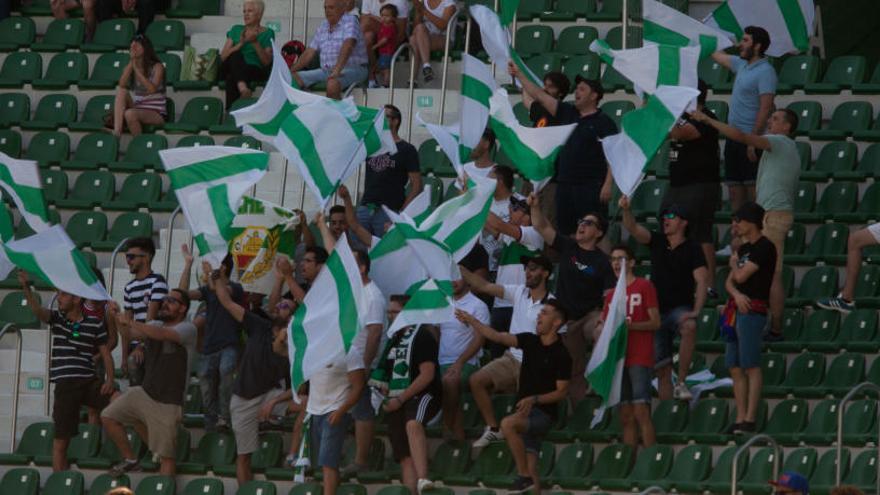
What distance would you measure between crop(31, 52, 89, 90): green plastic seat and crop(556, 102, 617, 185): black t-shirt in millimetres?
6525

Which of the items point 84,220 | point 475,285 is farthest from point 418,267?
point 84,220

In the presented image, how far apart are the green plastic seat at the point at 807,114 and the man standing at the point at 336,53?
13.0 feet

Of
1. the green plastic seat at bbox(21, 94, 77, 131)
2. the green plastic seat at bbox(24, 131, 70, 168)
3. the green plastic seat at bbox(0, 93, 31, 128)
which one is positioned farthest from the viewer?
the green plastic seat at bbox(0, 93, 31, 128)

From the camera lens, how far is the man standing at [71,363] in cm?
1705

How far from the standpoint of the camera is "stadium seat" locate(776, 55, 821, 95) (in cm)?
1914

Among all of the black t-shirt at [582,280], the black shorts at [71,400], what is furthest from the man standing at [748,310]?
the black shorts at [71,400]

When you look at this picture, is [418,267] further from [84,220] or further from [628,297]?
[84,220]

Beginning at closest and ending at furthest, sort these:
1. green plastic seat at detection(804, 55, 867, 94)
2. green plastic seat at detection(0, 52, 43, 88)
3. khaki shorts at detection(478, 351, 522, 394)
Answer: khaki shorts at detection(478, 351, 522, 394) < green plastic seat at detection(804, 55, 867, 94) < green plastic seat at detection(0, 52, 43, 88)

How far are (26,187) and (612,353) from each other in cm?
509

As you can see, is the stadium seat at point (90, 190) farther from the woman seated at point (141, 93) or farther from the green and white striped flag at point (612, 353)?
the green and white striped flag at point (612, 353)

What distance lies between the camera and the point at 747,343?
15180 millimetres

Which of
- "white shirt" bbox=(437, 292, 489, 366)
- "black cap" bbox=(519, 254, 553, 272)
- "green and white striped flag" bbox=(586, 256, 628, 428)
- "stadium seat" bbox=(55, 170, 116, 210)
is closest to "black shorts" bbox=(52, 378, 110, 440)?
"white shirt" bbox=(437, 292, 489, 366)

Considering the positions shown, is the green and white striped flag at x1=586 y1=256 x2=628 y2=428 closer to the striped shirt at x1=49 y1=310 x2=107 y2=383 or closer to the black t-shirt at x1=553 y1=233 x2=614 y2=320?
the black t-shirt at x1=553 y1=233 x2=614 y2=320

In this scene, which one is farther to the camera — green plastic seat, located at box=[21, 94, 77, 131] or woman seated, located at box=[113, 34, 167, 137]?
green plastic seat, located at box=[21, 94, 77, 131]
